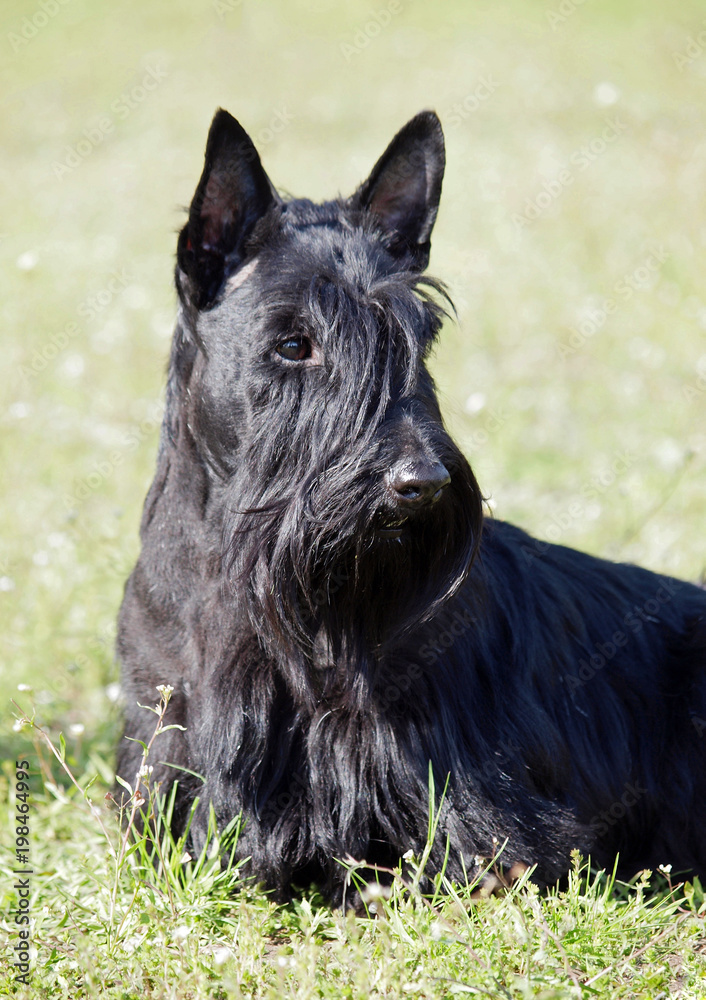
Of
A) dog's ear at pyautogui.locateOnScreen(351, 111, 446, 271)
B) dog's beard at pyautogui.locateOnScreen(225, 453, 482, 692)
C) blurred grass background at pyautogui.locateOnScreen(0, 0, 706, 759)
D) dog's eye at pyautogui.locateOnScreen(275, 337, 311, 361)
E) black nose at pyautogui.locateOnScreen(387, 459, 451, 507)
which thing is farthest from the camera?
blurred grass background at pyautogui.locateOnScreen(0, 0, 706, 759)

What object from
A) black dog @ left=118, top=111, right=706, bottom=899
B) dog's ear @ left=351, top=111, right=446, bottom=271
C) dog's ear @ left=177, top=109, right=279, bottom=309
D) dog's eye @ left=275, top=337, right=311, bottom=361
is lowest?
black dog @ left=118, top=111, right=706, bottom=899

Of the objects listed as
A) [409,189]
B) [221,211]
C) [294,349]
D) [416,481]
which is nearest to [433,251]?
[409,189]

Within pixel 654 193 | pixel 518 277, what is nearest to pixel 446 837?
pixel 518 277

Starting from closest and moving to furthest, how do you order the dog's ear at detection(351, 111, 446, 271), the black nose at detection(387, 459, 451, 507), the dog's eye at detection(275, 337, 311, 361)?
1. the black nose at detection(387, 459, 451, 507)
2. the dog's eye at detection(275, 337, 311, 361)
3. the dog's ear at detection(351, 111, 446, 271)

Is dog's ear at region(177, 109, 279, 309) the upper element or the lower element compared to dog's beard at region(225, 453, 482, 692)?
upper

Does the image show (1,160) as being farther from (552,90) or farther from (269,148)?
(552,90)

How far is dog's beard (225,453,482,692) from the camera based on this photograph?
258cm

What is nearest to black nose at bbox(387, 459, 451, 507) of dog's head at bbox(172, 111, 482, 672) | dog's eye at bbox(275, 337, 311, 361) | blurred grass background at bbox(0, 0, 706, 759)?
dog's head at bbox(172, 111, 482, 672)

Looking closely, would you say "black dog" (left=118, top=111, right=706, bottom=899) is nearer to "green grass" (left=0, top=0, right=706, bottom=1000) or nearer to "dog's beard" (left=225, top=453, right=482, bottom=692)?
"dog's beard" (left=225, top=453, right=482, bottom=692)

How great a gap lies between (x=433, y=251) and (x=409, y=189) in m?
7.28

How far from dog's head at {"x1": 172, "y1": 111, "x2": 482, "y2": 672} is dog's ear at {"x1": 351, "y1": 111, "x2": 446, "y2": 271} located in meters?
0.06

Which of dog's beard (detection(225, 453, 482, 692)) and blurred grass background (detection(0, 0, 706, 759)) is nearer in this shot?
dog's beard (detection(225, 453, 482, 692))

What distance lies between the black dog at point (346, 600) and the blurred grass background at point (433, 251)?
1.89 ft

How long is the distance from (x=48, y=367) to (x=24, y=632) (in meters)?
3.96
